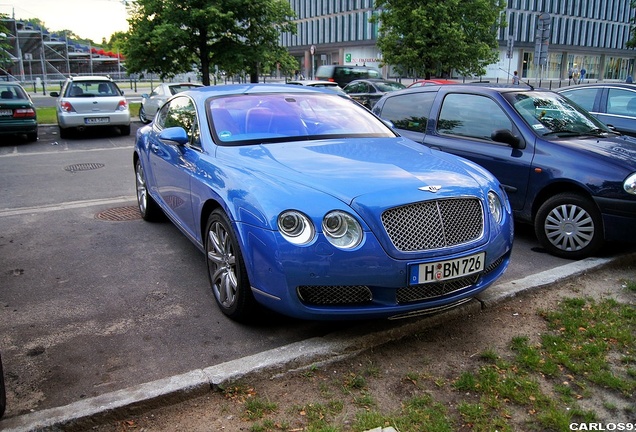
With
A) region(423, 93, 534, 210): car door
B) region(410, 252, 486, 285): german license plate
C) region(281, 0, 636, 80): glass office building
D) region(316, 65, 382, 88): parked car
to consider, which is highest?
region(281, 0, 636, 80): glass office building

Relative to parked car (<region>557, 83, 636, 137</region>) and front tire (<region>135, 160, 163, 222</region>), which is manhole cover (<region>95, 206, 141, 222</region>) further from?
parked car (<region>557, 83, 636, 137</region>)

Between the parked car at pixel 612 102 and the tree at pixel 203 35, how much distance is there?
41.5 feet

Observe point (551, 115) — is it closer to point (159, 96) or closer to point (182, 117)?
point (182, 117)

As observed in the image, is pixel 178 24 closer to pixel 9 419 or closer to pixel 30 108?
pixel 30 108

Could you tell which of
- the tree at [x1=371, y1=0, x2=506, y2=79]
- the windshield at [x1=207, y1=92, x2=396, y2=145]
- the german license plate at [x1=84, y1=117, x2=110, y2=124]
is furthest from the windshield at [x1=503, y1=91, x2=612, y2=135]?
the tree at [x1=371, y1=0, x2=506, y2=79]

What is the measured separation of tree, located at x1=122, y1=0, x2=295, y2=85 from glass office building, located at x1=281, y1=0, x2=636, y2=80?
41.5m

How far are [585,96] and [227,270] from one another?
7741 millimetres

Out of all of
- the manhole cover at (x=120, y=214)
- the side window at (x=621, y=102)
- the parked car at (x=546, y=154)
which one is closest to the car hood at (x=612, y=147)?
the parked car at (x=546, y=154)

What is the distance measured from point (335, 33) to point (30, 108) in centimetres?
5952

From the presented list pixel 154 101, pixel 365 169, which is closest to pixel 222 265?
pixel 365 169

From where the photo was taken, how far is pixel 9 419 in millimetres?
2791

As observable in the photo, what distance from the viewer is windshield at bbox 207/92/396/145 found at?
4691 mm

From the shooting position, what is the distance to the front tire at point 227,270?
375 centimetres

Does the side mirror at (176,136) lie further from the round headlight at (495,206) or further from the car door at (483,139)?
the car door at (483,139)
